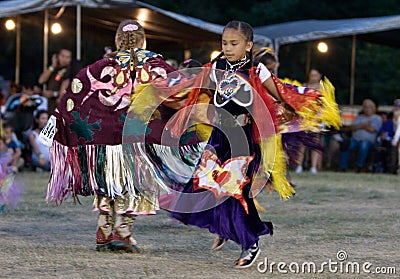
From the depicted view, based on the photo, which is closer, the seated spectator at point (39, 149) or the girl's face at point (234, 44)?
the girl's face at point (234, 44)

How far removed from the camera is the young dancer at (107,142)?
586 centimetres

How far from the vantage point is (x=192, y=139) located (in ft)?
19.5

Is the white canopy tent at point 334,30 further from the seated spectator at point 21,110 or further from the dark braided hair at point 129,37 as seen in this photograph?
the dark braided hair at point 129,37

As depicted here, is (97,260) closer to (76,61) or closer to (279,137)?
(279,137)

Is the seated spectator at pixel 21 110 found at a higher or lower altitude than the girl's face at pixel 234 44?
lower

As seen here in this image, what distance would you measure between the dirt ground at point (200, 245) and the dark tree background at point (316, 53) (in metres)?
12.7

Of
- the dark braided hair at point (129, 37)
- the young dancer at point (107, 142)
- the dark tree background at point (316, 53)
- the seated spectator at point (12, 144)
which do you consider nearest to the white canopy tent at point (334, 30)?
the seated spectator at point (12, 144)

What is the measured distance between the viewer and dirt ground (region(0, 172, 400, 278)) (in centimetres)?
522

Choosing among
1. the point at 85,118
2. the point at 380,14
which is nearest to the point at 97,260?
the point at 85,118

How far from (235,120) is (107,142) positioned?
0.88 meters

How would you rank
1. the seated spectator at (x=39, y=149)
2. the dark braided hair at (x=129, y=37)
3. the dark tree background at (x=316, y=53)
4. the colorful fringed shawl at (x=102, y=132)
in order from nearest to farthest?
1. the colorful fringed shawl at (x=102, y=132)
2. the dark braided hair at (x=129, y=37)
3. the seated spectator at (x=39, y=149)
4. the dark tree background at (x=316, y=53)

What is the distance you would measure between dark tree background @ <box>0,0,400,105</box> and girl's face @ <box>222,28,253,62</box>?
1545cm

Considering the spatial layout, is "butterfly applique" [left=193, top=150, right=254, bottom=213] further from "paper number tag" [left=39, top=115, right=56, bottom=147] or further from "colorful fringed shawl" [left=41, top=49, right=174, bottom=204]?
"paper number tag" [left=39, top=115, right=56, bottom=147]

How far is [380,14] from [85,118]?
59.0ft
